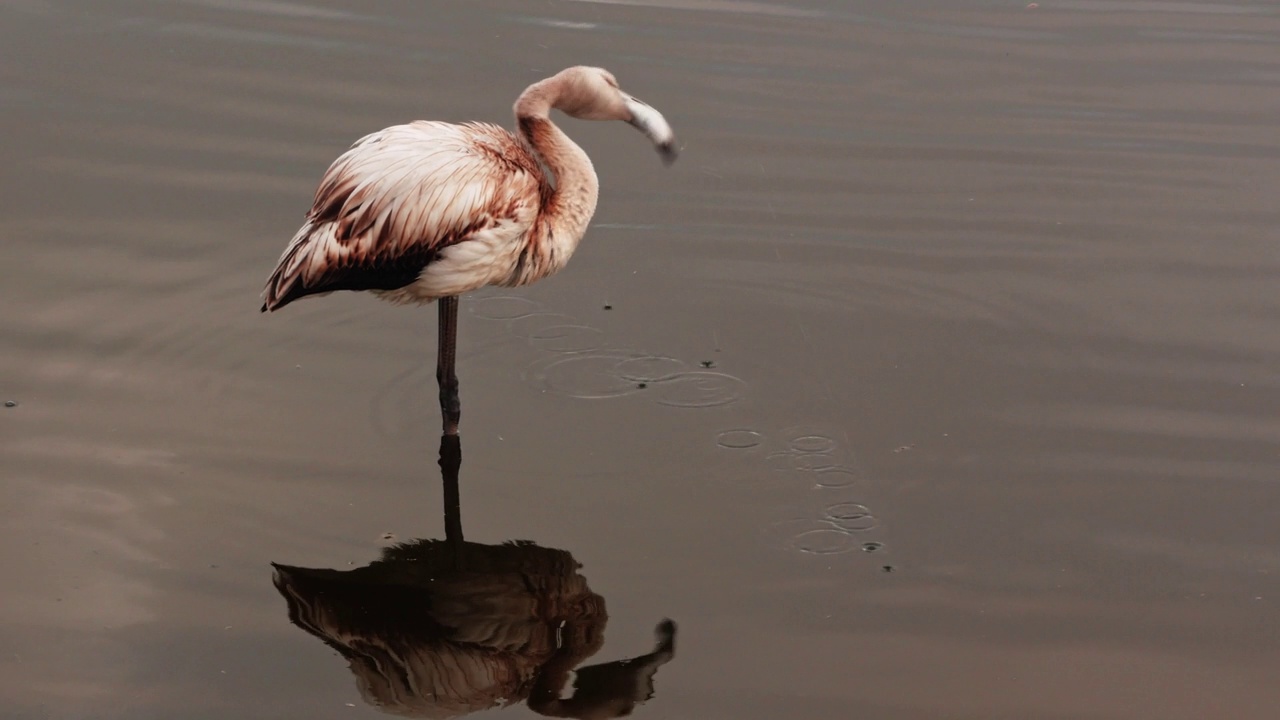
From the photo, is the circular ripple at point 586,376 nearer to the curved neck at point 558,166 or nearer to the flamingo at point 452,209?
the flamingo at point 452,209

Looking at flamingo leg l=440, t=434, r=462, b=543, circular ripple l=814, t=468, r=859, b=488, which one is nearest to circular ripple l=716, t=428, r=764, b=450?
circular ripple l=814, t=468, r=859, b=488

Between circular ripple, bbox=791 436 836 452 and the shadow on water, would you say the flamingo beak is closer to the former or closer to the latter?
circular ripple, bbox=791 436 836 452

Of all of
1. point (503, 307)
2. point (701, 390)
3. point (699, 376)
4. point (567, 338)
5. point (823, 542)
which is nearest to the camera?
point (823, 542)

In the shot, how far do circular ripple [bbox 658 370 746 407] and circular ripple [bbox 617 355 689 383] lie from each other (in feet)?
0.16

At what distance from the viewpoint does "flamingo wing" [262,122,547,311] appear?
21.1ft

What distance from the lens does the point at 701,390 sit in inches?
285

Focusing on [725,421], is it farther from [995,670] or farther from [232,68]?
[232,68]

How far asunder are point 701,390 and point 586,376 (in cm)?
51

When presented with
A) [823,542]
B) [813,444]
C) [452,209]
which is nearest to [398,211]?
[452,209]

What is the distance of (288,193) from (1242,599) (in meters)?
5.29

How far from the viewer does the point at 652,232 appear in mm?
8766

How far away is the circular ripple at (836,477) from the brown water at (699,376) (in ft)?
0.04

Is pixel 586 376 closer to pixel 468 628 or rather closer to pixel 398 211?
pixel 398 211

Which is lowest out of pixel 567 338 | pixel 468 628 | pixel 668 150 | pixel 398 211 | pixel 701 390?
pixel 468 628
